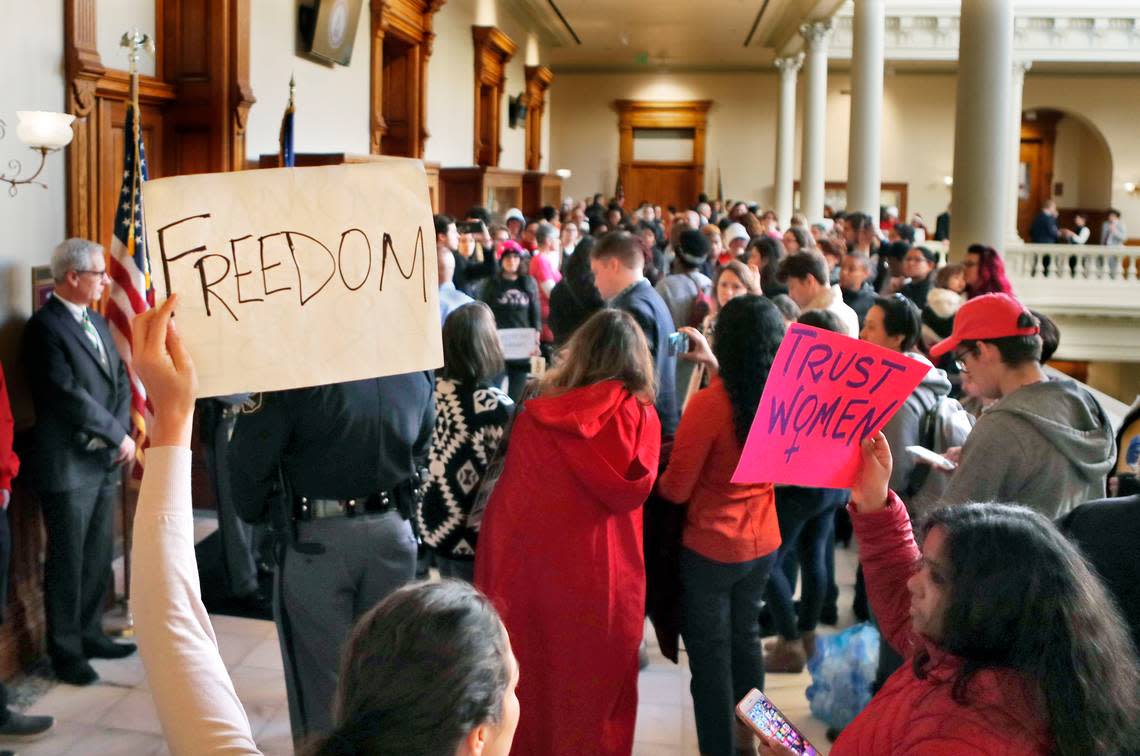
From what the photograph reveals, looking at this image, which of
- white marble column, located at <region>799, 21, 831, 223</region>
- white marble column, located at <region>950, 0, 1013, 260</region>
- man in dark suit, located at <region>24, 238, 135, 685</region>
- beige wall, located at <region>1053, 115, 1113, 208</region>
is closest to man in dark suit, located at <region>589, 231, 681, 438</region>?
man in dark suit, located at <region>24, 238, 135, 685</region>

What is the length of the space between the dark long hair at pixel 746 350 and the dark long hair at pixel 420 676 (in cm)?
205

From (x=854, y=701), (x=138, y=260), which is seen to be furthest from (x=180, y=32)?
(x=854, y=701)

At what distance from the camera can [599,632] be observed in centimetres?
307

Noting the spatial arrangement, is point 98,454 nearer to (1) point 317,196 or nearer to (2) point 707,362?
(2) point 707,362

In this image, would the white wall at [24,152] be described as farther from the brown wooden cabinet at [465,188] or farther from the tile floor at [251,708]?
the brown wooden cabinet at [465,188]

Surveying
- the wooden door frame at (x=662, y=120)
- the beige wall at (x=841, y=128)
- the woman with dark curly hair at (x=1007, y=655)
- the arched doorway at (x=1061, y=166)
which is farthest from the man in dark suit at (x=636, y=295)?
the arched doorway at (x=1061, y=166)

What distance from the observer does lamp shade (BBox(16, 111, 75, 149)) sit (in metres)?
4.23

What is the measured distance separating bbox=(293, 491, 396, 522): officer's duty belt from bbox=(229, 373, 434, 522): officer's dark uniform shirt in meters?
0.01

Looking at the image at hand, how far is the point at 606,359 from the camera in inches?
120

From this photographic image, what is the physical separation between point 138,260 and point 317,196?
3.04m

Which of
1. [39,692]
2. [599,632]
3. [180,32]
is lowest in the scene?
[39,692]

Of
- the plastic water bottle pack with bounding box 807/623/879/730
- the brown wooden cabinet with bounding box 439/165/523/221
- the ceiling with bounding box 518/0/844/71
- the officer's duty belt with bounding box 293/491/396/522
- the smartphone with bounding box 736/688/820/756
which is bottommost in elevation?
the plastic water bottle pack with bounding box 807/623/879/730

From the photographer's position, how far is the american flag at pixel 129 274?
4.50 meters

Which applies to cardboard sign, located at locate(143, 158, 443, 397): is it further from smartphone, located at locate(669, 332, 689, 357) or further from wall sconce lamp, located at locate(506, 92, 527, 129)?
wall sconce lamp, located at locate(506, 92, 527, 129)
